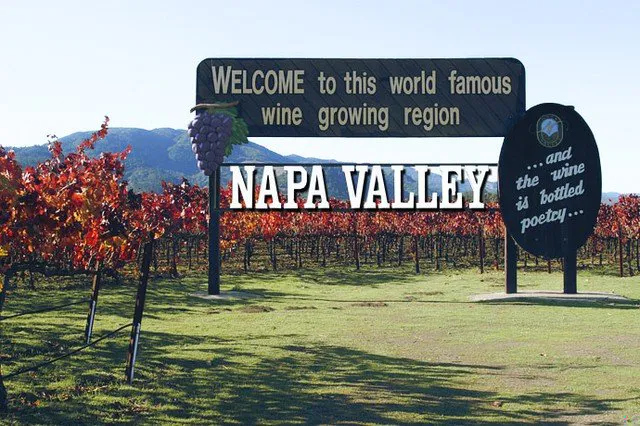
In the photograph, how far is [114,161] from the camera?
24.4 m

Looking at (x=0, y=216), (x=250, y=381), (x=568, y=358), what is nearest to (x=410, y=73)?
(x=568, y=358)

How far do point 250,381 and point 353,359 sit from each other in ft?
9.24

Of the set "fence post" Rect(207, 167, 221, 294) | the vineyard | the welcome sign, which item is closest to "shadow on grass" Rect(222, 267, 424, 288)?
the vineyard

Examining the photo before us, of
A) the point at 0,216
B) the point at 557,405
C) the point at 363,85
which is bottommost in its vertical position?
the point at 557,405

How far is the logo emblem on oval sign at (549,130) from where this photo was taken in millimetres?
26094

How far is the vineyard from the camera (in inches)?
436

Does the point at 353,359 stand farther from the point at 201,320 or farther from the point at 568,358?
the point at 201,320

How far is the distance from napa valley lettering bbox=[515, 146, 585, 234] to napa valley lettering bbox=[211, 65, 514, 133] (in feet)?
10.4

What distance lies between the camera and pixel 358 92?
2783cm

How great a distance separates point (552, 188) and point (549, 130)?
6.50ft

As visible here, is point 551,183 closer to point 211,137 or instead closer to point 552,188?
point 552,188

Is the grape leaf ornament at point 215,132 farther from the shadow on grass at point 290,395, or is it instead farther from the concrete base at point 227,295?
the shadow on grass at point 290,395

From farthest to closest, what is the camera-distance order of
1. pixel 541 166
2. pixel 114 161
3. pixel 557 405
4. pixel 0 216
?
pixel 541 166 < pixel 114 161 < pixel 557 405 < pixel 0 216

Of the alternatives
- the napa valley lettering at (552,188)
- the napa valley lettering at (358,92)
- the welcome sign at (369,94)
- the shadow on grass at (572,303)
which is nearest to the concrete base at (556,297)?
the shadow on grass at (572,303)
